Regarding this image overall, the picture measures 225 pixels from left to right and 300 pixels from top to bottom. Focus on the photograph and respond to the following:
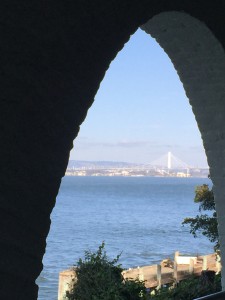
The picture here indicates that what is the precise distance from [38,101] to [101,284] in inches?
279

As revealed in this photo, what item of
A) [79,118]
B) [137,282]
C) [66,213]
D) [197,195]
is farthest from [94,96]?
[66,213]

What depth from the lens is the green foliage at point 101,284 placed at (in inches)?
335

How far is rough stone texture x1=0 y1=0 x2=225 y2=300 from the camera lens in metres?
1.92

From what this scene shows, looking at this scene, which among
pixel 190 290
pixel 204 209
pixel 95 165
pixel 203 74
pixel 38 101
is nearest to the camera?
pixel 38 101

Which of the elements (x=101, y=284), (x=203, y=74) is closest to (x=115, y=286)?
(x=101, y=284)

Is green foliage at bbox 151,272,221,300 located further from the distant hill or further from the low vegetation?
the distant hill

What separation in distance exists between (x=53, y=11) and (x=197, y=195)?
956 cm

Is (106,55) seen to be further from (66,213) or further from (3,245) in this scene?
(66,213)

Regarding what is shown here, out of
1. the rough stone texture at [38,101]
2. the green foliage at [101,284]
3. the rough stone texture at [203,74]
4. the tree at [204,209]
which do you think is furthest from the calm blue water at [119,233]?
the rough stone texture at [38,101]

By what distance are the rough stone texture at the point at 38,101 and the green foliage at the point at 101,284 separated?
6.24 meters

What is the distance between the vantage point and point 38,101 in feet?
6.59

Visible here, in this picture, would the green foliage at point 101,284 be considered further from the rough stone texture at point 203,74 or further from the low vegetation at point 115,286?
the rough stone texture at point 203,74

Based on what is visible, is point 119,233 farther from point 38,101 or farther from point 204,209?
point 38,101

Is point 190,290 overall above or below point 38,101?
below
